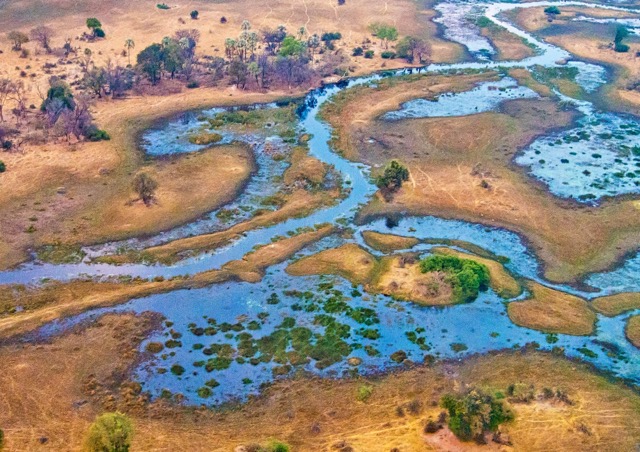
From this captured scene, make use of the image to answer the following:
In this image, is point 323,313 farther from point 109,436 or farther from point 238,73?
point 238,73

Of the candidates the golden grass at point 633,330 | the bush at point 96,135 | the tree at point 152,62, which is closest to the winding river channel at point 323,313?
the golden grass at point 633,330

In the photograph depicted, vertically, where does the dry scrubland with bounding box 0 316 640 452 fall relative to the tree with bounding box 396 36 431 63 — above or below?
below

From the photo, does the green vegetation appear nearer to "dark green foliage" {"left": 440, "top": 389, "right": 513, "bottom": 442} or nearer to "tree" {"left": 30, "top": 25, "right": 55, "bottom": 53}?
"dark green foliage" {"left": 440, "top": 389, "right": 513, "bottom": 442}

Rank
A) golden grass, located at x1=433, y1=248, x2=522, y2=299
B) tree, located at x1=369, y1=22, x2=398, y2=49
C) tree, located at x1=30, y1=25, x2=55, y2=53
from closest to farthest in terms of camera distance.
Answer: golden grass, located at x1=433, y1=248, x2=522, y2=299, tree, located at x1=30, y1=25, x2=55, y2=53, tree, located at x1=369, y1=22, x2=398, y2=49

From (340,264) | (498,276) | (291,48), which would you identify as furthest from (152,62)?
(498,276)

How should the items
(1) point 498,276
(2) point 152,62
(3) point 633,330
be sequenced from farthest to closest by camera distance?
(2) point 152,62 → (1) point 498,276 → (3) point 633,330

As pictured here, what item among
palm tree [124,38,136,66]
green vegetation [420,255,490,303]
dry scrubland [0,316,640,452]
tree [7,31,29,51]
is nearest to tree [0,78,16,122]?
tree [7,31,29,51]

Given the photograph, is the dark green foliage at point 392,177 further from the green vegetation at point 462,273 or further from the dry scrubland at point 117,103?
the dry scrubland at point 117,103
